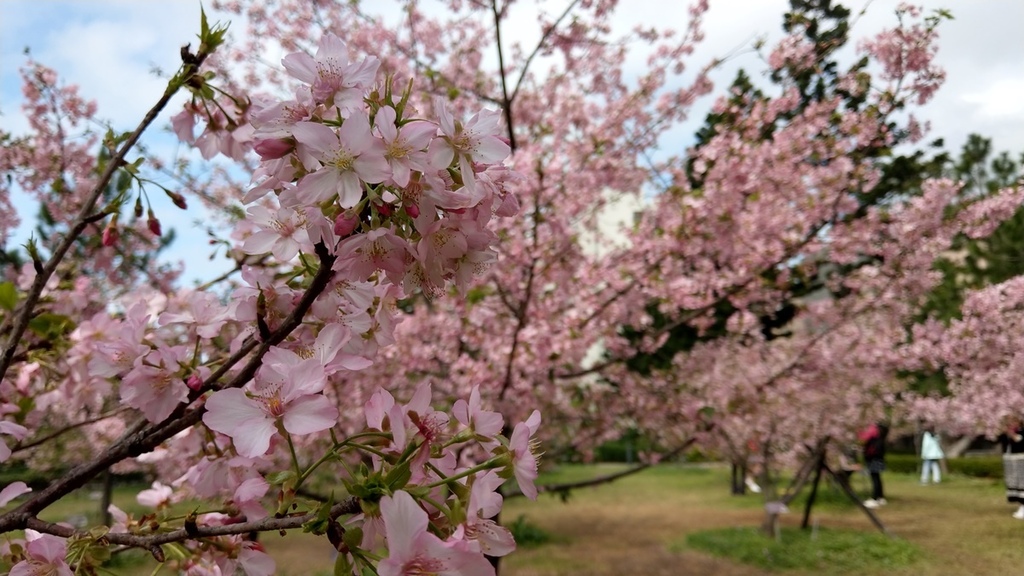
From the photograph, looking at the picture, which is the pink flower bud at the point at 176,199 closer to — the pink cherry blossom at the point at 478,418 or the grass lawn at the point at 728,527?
the pink cherry blossom at the point at 478,418

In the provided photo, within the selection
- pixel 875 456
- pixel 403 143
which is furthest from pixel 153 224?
pixel 875 456

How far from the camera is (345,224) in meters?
0.61

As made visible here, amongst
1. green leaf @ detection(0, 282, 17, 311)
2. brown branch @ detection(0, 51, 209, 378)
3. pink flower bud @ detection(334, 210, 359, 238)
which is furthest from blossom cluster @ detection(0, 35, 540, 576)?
green leaf @ detection(0, 282, 17, 311)

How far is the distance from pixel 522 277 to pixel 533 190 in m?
0.51

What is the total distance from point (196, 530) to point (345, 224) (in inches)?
13.1

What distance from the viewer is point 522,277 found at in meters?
3.52

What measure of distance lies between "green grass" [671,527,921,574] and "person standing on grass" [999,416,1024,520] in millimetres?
1632

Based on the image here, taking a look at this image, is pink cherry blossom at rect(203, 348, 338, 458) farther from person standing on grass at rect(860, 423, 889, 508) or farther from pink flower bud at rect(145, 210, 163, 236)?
person standing on grass at rect(860, 423, 889, 508)

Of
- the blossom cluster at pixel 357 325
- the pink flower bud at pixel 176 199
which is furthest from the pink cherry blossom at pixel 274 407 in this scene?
the pink flower bud at pixel 176 199

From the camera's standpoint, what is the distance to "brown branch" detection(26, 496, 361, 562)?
0.56 m

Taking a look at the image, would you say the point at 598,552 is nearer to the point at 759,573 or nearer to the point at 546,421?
the point at 759,573

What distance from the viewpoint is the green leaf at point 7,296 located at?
3.75ft

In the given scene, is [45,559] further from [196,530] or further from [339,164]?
[339,164]

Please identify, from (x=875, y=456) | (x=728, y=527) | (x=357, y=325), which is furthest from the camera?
(x=875, y=456)
